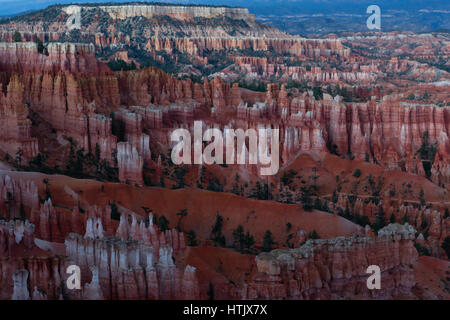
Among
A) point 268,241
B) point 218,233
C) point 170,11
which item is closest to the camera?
point 268,241

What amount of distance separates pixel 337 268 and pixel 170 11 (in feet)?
398

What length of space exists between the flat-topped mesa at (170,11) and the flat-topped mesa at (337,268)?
11139 cm

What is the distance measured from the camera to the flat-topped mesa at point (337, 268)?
2930 cm

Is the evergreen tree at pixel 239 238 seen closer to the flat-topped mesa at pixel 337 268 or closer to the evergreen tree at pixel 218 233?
the evergreen tree at pixel 218 233

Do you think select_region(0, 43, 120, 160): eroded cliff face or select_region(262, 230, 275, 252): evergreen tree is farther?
select_region(0, 43, 120, 160): eroded cliff face

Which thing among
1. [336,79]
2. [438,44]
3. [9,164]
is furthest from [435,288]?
[438,44]

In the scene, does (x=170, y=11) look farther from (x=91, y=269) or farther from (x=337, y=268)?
(x=91, y=269)

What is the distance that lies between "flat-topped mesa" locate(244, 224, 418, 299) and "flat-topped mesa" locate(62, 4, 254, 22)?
111391mm

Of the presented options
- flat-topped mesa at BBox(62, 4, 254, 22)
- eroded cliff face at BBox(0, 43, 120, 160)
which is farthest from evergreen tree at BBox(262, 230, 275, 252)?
flat-topped mesa at BBox(62, 4, 254, 22)

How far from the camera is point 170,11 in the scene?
148500 millimetres

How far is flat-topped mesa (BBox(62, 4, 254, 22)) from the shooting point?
14112 centimetres

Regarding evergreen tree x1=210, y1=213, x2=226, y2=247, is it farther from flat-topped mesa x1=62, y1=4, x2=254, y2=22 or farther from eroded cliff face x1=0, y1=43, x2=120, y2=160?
flat-topped mesa x1=62, y1=4, x2=254, y2=22

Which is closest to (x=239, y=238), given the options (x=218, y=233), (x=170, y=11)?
(x=218, y=233)

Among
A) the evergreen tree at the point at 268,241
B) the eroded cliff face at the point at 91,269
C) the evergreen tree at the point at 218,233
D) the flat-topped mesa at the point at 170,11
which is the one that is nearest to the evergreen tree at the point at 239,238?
the evergreen tree at the point at 218,233
